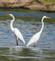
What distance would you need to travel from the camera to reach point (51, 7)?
28.0m

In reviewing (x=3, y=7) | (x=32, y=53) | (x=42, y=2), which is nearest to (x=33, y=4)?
(x=42, y=2)

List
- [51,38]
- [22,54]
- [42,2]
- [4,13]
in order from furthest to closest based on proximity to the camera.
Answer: [42,2] → [4,13] → [51,38] → [22,54]

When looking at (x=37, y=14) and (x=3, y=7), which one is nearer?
(x=37, y=14)

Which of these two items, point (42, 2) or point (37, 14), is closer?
point (37, 14)

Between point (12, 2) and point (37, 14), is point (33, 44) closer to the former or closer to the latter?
point (37, 14)

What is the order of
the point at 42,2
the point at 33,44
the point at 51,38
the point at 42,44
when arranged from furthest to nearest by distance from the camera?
1. the point at 42,2
2. the point at 51,38
3. the point at 42,44
4. the point at 33,44

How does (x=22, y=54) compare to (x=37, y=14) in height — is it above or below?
above

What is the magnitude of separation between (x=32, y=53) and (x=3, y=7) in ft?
61.2

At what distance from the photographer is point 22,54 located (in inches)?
418

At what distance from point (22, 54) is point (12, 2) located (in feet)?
61.2

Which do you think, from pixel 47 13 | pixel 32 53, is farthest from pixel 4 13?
pixel 32 53

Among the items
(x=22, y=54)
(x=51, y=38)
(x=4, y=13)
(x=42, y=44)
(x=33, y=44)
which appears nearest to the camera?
(x=22, y=54)

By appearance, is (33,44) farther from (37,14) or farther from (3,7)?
(3,7)

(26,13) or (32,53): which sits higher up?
(32,53)
